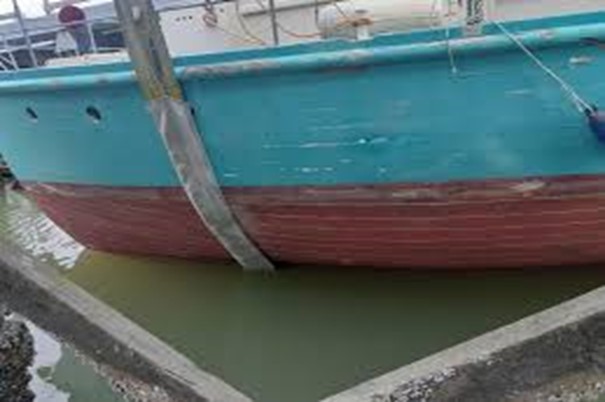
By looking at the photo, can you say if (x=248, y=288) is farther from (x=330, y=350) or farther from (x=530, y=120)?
(x=530, y=120)

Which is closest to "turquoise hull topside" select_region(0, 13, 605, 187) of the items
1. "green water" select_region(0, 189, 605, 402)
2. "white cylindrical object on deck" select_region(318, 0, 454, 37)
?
"white cylindrical object on deck" select_region(318, 0, 454, 37)

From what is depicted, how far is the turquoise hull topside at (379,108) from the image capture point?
393cm

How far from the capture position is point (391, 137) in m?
4.32

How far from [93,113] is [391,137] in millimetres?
1961

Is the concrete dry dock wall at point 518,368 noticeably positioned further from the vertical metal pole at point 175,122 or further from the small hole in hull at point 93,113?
the small hole in hull at point 93,113

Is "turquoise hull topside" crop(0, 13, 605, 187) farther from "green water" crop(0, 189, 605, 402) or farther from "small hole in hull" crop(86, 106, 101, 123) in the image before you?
"green water" crop(0, 189, 605, 402)

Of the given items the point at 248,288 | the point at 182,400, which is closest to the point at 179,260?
the point at 248,288

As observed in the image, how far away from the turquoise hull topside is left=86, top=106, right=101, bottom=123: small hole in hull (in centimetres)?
2

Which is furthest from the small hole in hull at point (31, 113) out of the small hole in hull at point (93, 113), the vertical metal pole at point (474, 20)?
the vertical metal pole at point (474, 20)

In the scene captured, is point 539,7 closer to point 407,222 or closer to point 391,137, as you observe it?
point 391,137

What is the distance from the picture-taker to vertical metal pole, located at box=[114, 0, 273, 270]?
175 inches

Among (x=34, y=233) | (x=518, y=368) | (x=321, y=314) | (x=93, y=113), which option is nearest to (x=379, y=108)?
(x=321, y=314)

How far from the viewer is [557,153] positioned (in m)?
4.07

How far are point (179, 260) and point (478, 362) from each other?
149 inches
